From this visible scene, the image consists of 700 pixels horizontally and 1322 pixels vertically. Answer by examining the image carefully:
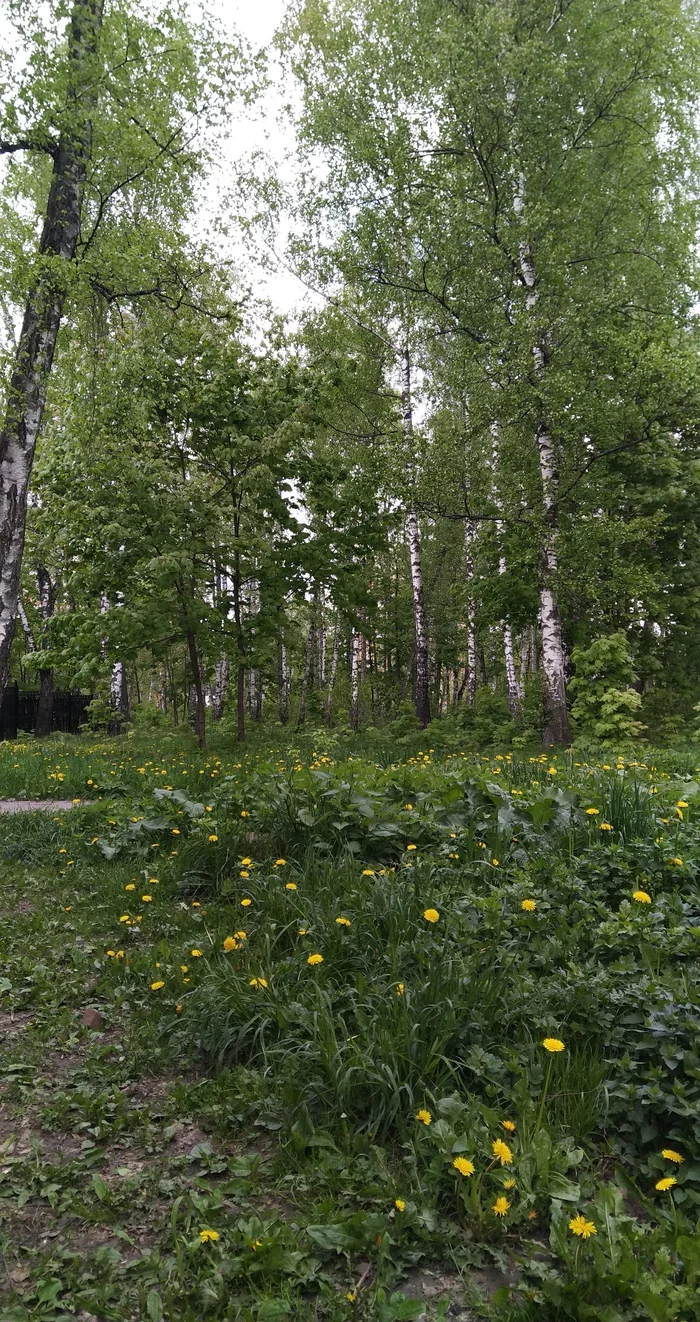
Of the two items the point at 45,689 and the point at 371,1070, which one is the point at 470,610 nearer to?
the point at 45,689

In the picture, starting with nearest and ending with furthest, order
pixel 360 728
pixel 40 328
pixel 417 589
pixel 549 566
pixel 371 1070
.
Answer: pixel 371 1070
pixel 40 328
pixel 549 566
pixel 417 589
pixel 360 728

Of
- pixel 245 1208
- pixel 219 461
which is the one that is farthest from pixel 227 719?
pixel 245 1208

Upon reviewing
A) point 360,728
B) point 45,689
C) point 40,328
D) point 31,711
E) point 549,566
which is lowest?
point 360,728

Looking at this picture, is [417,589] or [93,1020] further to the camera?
[417,589]

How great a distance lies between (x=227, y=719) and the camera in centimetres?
1916

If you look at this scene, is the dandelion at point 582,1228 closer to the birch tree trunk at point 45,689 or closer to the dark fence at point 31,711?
the birch tree trunk at point 45,689

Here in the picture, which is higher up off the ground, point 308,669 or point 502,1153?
point 308,669

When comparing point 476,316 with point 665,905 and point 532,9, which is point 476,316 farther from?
point 665,905

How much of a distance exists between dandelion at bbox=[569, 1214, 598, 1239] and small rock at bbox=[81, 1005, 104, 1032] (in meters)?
2.15

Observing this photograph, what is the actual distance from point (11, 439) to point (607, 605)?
10628 mm

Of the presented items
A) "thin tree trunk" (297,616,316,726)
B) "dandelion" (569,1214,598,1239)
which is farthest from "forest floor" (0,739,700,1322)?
"thin tree trunk" (297,616,316,726)

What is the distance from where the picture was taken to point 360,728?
16031mm

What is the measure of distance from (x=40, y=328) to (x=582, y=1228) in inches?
289

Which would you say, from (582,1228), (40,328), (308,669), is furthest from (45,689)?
(582,1228)
